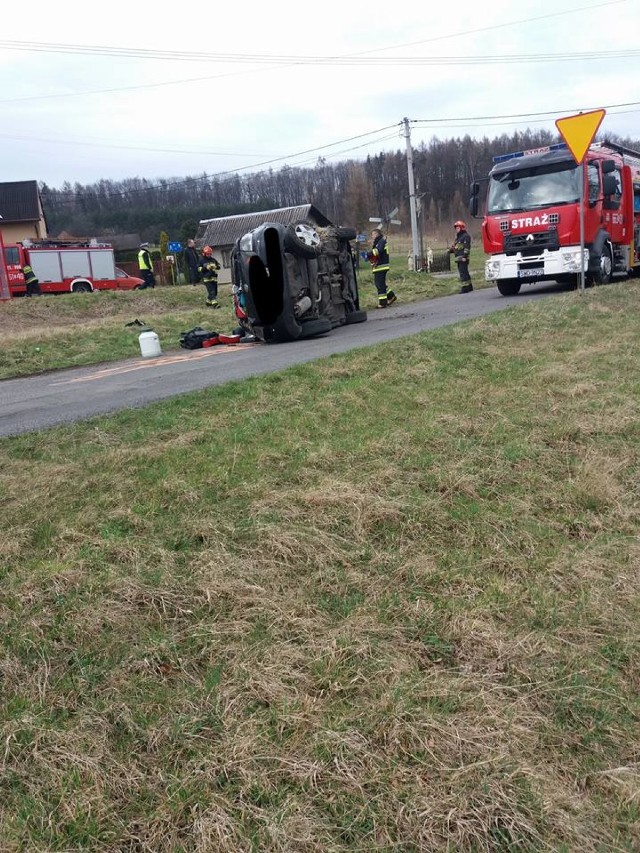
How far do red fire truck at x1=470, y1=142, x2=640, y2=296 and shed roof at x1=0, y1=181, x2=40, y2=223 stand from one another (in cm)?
4576

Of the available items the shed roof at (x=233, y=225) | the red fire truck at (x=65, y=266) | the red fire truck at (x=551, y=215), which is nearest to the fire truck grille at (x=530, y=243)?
the red fire truck at (x=551, y=215)

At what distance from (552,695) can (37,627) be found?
1947mm

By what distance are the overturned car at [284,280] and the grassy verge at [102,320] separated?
1.91m

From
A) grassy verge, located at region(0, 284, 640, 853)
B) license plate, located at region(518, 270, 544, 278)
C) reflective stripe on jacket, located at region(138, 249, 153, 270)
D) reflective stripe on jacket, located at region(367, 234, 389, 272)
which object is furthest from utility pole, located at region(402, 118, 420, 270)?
grassy verge, located at region(0, 284, 640, 853)

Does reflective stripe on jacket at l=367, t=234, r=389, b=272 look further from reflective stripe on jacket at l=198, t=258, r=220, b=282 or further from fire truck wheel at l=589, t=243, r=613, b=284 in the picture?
fire truck wheel at l=589, t=243, r=613, b=284

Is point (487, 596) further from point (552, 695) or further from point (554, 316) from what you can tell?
point (554, 316)

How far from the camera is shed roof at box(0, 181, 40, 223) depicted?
5156 cm

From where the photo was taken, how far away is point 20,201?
5219 centimetres

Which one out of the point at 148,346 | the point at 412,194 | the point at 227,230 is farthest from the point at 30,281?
the point at 227,230

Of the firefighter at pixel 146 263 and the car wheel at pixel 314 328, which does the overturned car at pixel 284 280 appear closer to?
the car wheel at pixel 314 328

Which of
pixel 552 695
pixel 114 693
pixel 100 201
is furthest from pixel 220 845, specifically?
pixel 100 201

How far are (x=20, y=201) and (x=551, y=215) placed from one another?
160ft

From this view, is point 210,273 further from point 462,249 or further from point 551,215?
point 551,215

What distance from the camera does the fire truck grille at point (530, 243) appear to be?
13.5 meters
